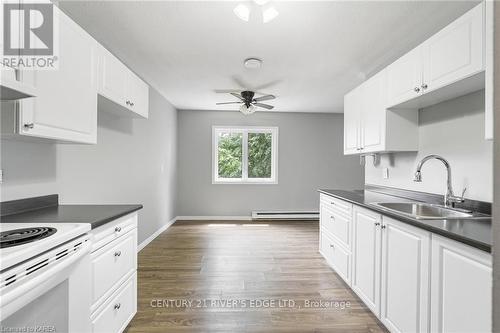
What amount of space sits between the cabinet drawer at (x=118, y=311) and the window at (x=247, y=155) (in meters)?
3.76

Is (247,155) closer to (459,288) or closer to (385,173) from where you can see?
(385,173)

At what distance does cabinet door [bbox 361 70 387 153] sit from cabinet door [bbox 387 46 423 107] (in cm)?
11

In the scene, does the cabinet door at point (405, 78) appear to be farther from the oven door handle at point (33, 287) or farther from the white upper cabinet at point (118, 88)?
the oven door handle at point (33, 287)

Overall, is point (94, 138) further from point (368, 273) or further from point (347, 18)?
point (368, 273)

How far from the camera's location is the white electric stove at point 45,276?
856 millimetres

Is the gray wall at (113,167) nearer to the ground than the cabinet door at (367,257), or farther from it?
farther from it

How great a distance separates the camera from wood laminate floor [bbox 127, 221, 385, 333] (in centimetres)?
191

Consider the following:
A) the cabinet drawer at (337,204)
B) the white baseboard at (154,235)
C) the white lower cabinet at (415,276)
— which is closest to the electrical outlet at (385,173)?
the cabinet drawer at (337,204)

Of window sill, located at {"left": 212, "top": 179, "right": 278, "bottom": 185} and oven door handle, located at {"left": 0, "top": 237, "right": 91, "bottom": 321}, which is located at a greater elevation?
window sill, located at {"left": 212, "top": 179, "right": 278, "bottom": 185}

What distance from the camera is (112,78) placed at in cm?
200

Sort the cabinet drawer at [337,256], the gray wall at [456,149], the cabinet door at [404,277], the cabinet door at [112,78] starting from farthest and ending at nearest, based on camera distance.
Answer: the cabinet drawer at [337,256]
the cabinet door at [112,78]
the gray wall at [456,149]
the cabinet door at [404,277]

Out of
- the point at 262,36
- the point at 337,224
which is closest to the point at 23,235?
the point at 262,36

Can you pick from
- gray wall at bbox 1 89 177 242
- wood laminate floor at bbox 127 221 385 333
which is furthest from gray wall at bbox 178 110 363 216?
wood laminate floor at bbox 127 221 385 333

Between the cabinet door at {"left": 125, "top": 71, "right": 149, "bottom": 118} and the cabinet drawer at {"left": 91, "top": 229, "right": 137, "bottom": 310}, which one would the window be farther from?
the cabinet drawer at {"left": 91, "top": 229, "right": 137, "bottom": 310}
